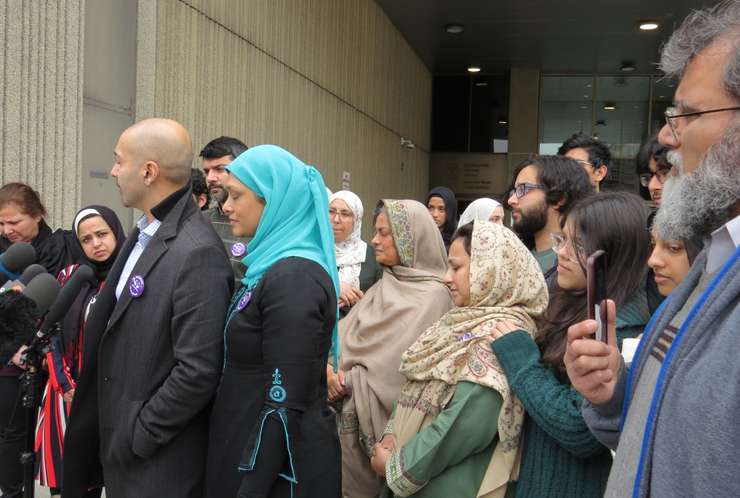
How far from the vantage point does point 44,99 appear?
4.72m

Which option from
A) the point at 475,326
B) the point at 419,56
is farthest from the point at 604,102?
the point at 475,326

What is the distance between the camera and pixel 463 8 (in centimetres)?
1295

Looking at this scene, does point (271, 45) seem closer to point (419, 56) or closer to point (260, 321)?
point (260, 321)

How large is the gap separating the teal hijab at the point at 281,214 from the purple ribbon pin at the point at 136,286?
0.34 metres

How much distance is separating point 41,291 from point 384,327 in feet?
5.15

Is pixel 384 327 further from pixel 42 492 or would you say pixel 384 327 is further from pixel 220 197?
pixel 42 492

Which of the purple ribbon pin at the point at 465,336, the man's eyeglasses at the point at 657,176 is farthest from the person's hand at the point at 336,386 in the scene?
the man's eyeglasses at the point at 657,176

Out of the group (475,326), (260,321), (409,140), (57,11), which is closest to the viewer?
(260,321)

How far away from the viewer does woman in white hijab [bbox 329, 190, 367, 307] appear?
173 inches

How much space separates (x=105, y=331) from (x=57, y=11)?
3390mm

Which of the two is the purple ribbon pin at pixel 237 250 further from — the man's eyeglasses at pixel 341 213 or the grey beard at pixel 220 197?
the man's eyeglasses at pixel 341 213

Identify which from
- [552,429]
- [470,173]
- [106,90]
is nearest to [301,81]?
[106,90]

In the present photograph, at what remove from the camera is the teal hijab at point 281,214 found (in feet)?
7.55

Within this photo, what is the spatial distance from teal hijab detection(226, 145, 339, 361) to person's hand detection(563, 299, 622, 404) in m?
1.06
